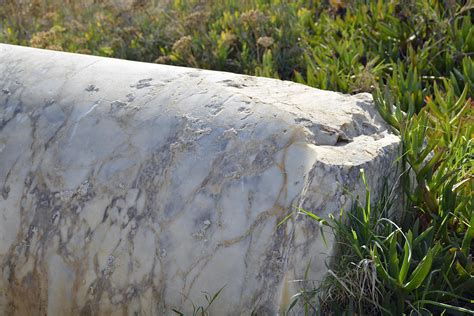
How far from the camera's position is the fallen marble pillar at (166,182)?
2.66 m

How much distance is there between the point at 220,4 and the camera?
248 inches

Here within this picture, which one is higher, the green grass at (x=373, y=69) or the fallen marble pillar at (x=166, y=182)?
the fallen marble pillar at (x=166, y=182)

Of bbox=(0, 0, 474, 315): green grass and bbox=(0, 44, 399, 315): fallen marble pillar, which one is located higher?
bbox=(0, 44, 399, 315): fallen marble pillar

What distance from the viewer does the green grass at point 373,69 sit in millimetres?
2604

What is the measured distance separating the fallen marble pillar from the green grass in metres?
0.13

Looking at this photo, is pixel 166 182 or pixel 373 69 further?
pixel 373 69

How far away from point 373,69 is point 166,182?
210cm

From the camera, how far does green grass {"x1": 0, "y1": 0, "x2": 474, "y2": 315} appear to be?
8.54 ft

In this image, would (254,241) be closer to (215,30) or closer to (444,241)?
(444,241)

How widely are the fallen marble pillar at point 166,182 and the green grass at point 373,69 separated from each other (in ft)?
0.41

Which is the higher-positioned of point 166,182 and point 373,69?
point 166,182

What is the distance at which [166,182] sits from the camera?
2826 mm

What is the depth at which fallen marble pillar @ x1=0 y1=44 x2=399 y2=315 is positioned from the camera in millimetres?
2662

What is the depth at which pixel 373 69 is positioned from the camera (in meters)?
4.57
